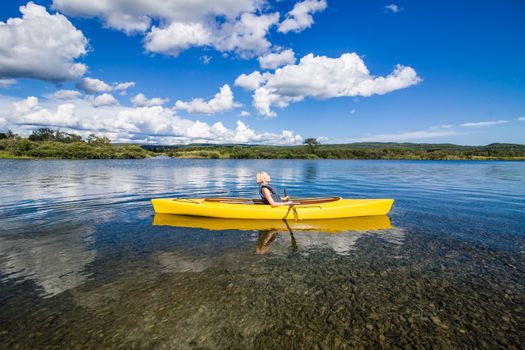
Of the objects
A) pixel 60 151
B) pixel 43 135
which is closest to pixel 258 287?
pixel 60 151

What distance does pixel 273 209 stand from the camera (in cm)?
1109

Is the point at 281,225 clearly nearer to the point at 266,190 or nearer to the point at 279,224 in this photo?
the point at 279,224

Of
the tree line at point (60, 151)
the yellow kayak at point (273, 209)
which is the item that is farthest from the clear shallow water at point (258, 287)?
the tree line at point (60, 151)

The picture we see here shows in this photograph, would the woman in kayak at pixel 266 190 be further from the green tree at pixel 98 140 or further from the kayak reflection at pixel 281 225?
the green tree at pixel 98 140

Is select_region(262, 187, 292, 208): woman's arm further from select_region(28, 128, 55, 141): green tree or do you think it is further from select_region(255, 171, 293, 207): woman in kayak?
select_region(28, 128, 55, 141): green tree

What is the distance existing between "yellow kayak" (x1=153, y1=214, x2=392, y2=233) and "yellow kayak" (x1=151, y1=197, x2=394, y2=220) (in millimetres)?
204

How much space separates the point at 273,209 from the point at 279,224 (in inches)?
25.3

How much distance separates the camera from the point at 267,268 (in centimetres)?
702

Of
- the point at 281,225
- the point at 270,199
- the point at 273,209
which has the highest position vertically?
the point at 270,199

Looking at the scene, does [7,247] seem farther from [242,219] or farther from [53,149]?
[53,149]

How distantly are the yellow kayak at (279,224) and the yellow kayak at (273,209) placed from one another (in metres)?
0.20

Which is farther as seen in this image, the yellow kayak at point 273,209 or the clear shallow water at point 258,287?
the yellow kayak at point 273,209

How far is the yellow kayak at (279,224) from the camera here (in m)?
10.7

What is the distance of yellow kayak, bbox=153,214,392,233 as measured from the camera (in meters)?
10.7
